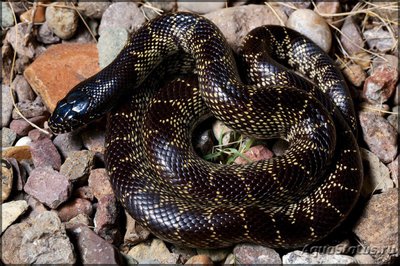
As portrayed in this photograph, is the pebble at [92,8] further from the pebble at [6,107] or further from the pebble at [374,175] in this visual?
the pebble at [374,175]

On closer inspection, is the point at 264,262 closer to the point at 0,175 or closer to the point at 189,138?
the point at 189,138

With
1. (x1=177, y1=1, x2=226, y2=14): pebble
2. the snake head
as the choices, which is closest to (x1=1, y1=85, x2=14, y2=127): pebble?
the snake head

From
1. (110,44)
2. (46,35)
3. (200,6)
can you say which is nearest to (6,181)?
(110,44)

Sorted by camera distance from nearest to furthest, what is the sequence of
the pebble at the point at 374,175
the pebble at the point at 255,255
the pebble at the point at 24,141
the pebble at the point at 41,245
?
the pebble at the point at 41,245 → the pebble at the point at 255,255 → the pebble at the point at 374,175 → the pebble at the point at 24,141

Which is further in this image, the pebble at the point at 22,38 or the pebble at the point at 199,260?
the pebble at the point at 22,38

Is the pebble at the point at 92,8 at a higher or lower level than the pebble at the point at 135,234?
higher

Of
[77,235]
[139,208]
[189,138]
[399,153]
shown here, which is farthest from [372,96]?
[77,235]

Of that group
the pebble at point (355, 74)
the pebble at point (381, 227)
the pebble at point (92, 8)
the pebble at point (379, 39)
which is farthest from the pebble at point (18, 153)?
the pebble at point (379, 39)
